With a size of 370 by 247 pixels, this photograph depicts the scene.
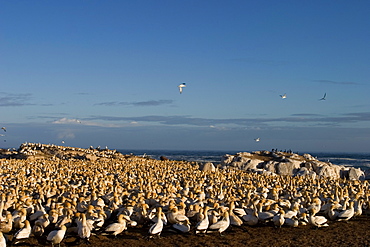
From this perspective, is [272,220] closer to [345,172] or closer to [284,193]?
[284,193]

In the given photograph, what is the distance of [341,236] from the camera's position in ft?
46.6

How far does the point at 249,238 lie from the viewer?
1366cm

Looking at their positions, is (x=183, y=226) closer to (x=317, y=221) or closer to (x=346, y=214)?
(x=317, y=221)

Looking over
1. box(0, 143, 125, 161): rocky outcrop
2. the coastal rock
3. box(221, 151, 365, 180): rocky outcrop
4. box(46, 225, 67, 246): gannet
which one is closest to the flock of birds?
box(46, 225, 67, 246): gannet

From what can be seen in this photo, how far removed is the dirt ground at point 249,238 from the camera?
1274 centimetres

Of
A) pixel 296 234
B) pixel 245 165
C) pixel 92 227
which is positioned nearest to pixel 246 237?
pixel 296 234

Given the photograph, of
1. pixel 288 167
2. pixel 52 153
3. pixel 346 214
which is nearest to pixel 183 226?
pixel 346 214

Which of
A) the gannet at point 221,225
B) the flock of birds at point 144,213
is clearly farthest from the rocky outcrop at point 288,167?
the gannet at point 221,225

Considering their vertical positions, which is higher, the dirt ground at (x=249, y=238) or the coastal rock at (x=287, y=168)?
the coastal rock at (x=287, y=168)

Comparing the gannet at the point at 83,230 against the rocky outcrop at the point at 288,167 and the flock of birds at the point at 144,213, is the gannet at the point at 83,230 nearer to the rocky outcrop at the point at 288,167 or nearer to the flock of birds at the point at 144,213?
the flock of birds at the point at 144,213

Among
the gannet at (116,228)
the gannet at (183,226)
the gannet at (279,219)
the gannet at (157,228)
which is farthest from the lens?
the gannet at (279,219)

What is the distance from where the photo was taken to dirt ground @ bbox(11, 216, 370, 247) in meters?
12.7

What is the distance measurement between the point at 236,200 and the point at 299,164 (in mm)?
26075

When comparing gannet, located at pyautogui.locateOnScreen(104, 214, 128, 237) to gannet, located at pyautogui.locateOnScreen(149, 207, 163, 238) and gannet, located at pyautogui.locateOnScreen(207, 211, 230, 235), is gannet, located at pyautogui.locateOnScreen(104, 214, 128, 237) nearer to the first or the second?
gannet, located at pyautogui.locateOnScreen(149, 207, 163, 238)
